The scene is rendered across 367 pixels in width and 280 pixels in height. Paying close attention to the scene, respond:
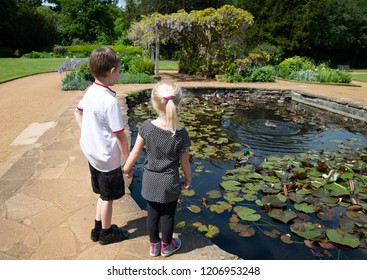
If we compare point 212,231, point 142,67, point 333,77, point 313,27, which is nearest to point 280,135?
point 212,231

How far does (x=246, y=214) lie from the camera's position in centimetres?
297

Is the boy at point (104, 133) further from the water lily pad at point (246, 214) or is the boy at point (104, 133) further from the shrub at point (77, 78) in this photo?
the shrub at point (77, 78)

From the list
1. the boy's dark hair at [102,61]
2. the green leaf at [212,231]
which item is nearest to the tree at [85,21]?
the green leaf at [212,231]

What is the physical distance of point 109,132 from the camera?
2.07 metres

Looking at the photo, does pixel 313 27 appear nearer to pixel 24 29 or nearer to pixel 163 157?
pixel 24 29

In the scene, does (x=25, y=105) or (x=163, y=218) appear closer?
(x=163, y=218)

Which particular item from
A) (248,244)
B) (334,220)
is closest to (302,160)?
(334,220)

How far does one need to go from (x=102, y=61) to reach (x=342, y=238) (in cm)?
241

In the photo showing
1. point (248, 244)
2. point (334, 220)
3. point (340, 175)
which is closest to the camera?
point (248, 244)

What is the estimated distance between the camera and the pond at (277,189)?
104 inches

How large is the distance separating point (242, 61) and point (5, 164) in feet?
39.0

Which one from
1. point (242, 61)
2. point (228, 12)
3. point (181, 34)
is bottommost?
point (242, 61)

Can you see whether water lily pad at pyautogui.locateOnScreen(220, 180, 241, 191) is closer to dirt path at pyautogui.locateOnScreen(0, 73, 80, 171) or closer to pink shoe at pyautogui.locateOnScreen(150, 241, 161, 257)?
pink shoe at pyautogui.locateOnScreen(150, 241, 161, 257)

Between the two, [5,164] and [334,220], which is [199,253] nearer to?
[334,220]
